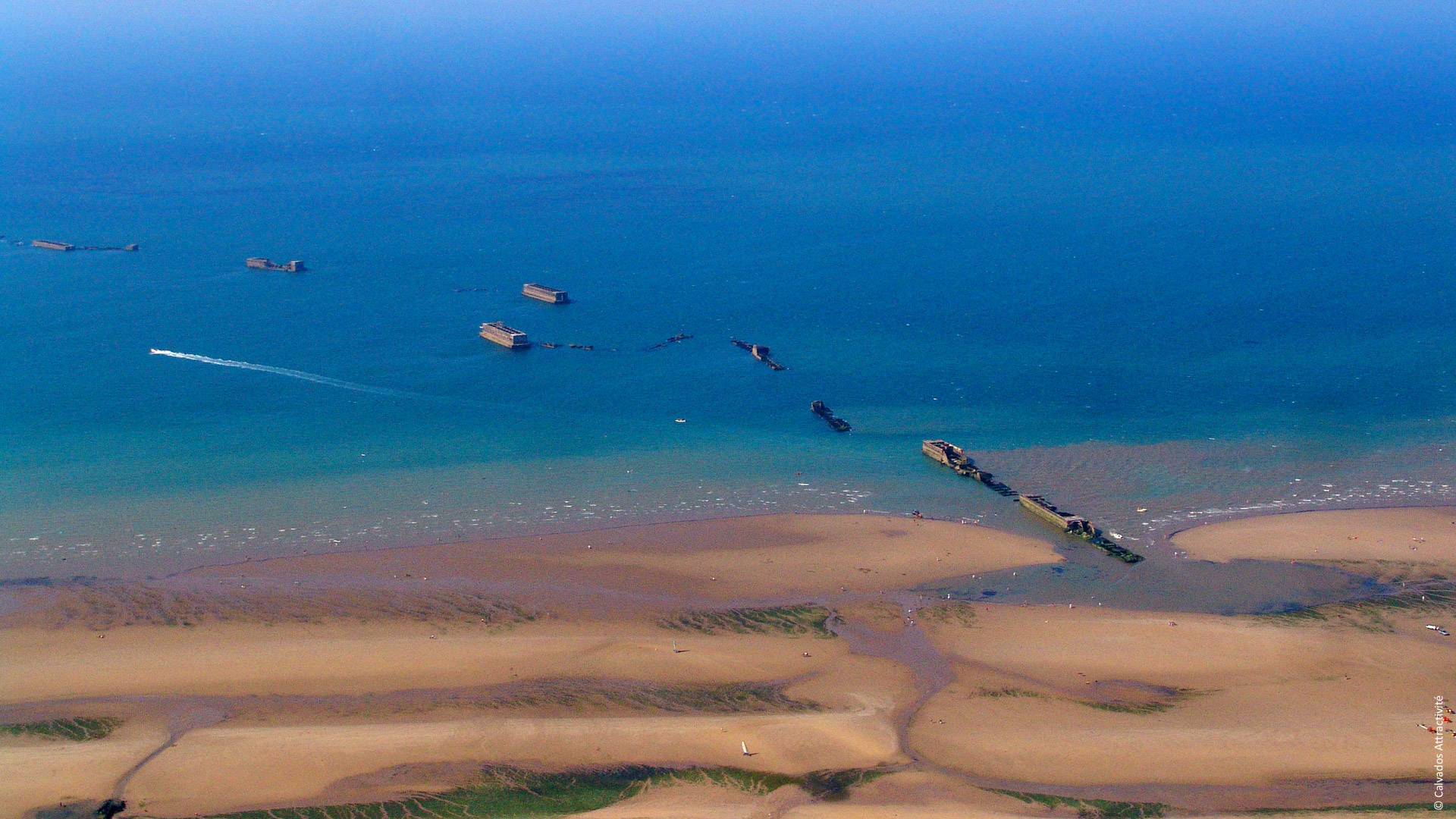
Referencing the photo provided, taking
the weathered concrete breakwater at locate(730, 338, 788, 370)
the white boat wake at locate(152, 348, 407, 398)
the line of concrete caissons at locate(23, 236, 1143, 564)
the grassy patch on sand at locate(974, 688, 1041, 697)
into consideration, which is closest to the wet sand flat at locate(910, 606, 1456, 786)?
the grassy patch on sand at locate(974, 688, 1041, 697)

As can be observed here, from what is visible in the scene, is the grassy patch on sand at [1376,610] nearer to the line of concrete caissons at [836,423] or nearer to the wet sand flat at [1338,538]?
the wet sand flat at [1338,538]

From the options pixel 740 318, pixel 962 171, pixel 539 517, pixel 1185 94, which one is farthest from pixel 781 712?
pixel 1185 94

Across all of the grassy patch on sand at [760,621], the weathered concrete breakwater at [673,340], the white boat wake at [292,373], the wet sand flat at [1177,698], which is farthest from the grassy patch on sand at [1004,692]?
the weathered concrete breakwater at [673,340]

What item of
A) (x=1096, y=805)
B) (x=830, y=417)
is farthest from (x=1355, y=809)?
(x=830, y=417)

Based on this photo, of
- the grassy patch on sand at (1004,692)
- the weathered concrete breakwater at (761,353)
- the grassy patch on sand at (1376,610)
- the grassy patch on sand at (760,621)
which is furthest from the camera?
the weathered concrete breakwater at (761,353)

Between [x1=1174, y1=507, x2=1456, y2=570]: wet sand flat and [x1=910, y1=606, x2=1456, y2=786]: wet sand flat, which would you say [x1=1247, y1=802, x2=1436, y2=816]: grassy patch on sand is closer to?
[x1=910, y1=606, x2=1456, y2=786]: wet sand flat

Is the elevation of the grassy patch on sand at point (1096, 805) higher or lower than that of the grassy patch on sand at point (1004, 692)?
lower

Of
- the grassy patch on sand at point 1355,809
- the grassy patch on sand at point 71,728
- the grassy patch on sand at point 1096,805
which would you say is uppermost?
the grassy patch on sand at point 1355,809
